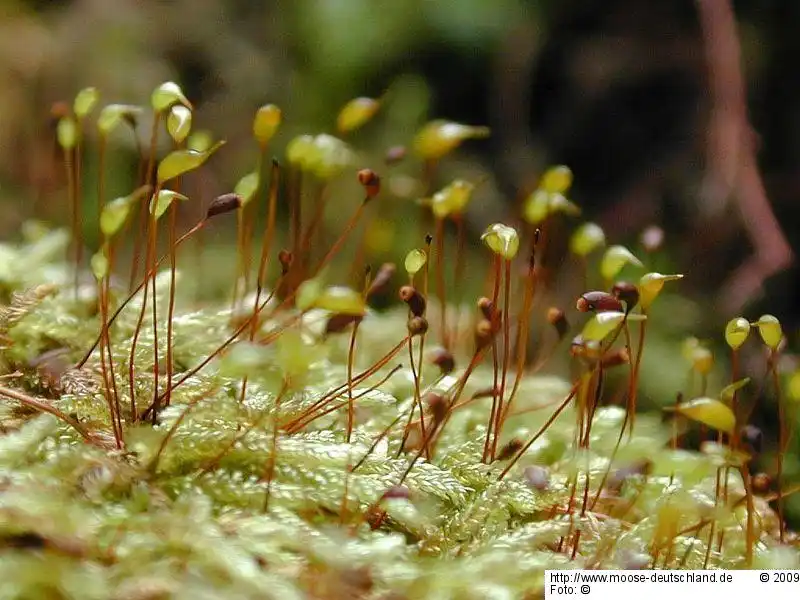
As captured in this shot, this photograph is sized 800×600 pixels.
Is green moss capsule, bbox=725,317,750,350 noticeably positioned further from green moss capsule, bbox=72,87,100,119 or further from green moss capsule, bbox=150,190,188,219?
green moss capsule, bbox=72,87,100,119

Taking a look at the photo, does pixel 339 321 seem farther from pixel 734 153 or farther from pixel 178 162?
pixel 734 153

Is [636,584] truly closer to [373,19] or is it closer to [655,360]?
[655,360]

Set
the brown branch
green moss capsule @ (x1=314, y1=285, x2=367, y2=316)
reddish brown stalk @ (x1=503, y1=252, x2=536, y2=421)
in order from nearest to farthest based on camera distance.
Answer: green moss capsule @ (x1=314, y1=285, x2=367, y2=316)
reddish brown stalk @ (x1=503, y1=252, x2=536, y2=421)
the brown branch

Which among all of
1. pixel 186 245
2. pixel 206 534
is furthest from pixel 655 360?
pixel 206 534

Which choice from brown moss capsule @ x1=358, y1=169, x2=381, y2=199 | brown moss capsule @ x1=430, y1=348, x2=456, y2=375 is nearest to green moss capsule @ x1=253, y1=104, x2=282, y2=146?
brown moss capsule @ x1=358, y1=169, x2=381, y2=199

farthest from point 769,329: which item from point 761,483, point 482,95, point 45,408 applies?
point 482,95

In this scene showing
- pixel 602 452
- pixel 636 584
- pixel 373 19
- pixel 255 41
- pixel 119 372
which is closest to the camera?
pixel 636 584
